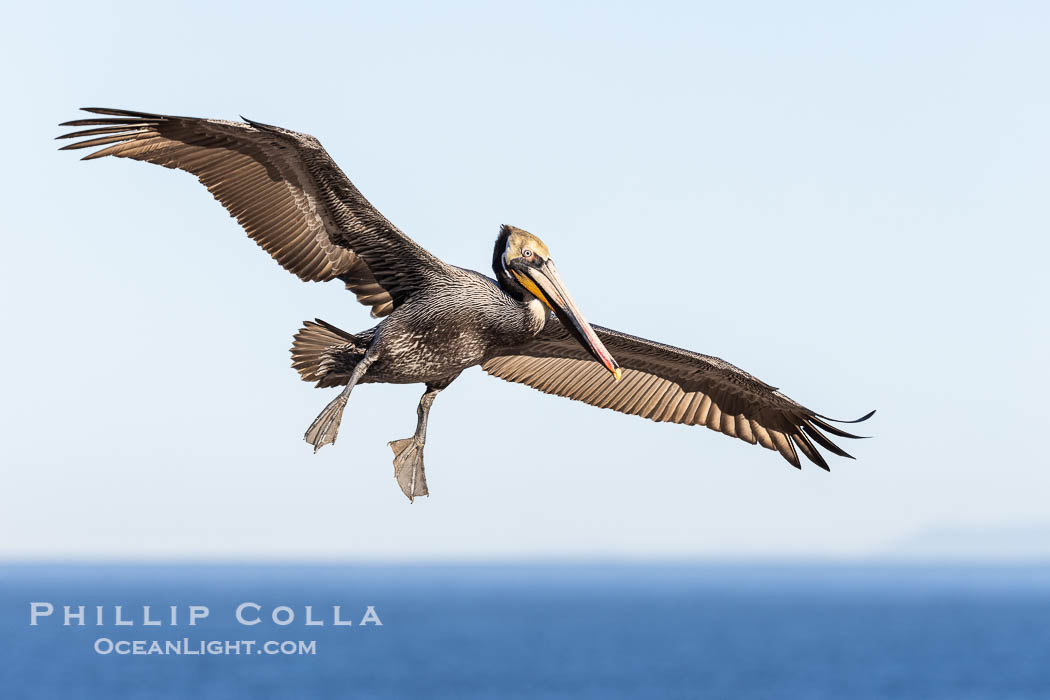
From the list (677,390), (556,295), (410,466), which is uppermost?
(677,390)

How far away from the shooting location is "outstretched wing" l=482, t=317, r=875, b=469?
40.2 feet

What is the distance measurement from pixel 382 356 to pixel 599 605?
187677mm

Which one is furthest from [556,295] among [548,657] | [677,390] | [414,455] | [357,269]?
[548,657]

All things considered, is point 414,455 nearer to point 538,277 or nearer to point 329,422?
point 329,422

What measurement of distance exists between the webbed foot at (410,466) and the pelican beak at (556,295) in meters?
1.78

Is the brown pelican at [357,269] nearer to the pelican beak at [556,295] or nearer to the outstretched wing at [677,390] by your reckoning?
the pelican beak at [556,295]

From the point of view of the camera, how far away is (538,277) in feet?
32.3

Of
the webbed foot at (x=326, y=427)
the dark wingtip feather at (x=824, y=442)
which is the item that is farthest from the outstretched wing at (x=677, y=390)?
the webbed foot at (x=326, y=427)

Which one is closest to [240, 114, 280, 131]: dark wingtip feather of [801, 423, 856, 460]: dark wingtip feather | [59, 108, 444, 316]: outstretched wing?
[59, 108, 444, 316]: outstretched wing

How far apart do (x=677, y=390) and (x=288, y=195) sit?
4144 millimetres

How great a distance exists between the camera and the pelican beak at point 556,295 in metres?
9.79

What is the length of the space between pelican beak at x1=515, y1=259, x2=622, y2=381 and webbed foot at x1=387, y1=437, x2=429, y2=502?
1781 millimetres

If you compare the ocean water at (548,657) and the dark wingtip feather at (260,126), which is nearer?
the dark wingtip feather at (260,126)

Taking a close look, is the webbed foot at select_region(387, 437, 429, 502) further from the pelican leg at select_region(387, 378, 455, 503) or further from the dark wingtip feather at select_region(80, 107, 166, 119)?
the dark wingtip feather at select_region(80, 107, 166, 119)
